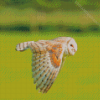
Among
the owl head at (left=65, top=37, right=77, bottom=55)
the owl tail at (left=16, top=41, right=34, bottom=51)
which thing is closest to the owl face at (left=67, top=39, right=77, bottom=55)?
the owl head at (left=65, top=37, right=77, bottom=55)

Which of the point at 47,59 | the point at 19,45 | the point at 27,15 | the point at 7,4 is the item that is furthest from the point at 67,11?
the point at 47,59

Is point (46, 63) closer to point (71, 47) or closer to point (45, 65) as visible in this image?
point (45, 65)

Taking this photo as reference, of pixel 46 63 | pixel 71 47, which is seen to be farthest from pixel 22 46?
pixel 71 47

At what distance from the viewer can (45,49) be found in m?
2.70

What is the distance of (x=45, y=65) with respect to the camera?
263 centimetres

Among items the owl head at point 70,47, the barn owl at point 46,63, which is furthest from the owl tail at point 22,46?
the owl head at point 70,47

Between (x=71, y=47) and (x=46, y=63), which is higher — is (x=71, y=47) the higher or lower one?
the higher one

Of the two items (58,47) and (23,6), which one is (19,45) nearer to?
(58,47)

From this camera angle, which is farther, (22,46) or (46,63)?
(22,46)

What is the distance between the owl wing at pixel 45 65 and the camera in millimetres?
2631

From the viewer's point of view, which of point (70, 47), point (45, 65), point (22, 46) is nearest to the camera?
point (45, 65)

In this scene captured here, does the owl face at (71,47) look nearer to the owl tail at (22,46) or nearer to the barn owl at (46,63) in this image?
the barn owl at (46,63)

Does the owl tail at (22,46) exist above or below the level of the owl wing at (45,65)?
above

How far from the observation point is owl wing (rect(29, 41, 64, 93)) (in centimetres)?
263
